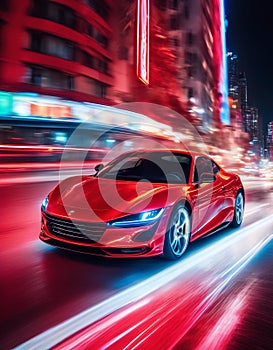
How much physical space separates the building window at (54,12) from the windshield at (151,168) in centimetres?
2882

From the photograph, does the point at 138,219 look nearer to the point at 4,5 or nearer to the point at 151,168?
the point at 151,168

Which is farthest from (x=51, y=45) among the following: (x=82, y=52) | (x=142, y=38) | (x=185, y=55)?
(x=185, y=55)

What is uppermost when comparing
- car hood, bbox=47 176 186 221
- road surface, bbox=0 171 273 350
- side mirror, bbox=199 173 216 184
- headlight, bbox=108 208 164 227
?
side mirror, bbox=199 173 216 184

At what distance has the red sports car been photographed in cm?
397

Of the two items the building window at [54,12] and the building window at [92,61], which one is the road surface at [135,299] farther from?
the building window at [92,61]

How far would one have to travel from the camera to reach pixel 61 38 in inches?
1277

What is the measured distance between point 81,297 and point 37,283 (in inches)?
19.5

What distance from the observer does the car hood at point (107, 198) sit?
407 cm

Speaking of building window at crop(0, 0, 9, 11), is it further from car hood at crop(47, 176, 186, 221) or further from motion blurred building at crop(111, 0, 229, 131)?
car hood at crop(47, 176, 186, 221)

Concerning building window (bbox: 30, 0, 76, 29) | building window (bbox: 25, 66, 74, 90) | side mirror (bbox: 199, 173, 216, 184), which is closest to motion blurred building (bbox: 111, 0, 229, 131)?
building window (bbox: 30, 0, 76, 29)

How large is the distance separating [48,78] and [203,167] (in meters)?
28.0

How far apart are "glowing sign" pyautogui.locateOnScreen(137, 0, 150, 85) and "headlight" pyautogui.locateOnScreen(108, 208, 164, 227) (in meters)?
27.6

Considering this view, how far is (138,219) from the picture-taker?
4.02 metres

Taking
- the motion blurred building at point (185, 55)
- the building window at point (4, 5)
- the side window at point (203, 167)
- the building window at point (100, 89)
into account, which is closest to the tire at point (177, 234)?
the side window at point (203, 167)
